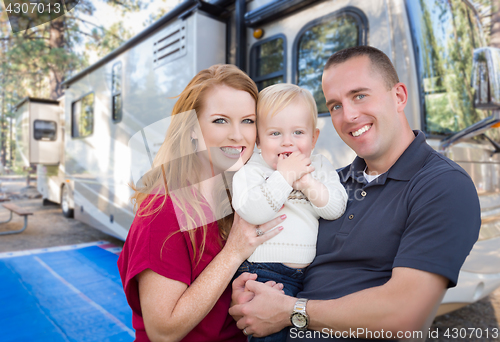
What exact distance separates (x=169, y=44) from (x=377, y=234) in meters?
3.35

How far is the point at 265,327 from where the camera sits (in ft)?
4.49

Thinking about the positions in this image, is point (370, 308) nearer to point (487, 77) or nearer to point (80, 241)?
point (487, 77)

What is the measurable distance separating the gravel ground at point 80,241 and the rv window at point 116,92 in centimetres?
251

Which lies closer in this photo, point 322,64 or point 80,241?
point 322,64

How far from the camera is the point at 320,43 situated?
2812mm

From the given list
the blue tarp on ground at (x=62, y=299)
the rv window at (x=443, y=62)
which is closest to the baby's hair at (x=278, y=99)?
the rv window at (x=443, y=62)

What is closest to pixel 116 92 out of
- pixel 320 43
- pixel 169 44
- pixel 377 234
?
pixel 169 44

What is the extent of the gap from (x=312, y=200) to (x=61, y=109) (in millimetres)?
9165

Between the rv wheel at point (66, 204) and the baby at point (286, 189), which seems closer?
the baby at point (286, 189)

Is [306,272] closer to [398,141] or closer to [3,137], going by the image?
[398,141]

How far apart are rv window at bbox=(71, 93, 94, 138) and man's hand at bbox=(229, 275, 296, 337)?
555cm

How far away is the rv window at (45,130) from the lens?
27.6ft

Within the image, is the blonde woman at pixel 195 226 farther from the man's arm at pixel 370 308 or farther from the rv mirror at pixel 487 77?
the rv mirror at pixel 487 77

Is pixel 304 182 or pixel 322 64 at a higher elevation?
pixel 322 64
